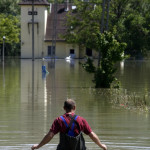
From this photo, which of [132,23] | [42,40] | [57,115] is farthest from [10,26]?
[57,115]

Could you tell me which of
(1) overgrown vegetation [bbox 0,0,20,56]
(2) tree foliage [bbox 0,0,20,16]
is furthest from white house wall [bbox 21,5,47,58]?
(2) tree foliage [bbox 0,0,20,16]

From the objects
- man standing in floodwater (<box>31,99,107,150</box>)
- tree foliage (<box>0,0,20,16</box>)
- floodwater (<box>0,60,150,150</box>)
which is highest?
tree foliage (<box>0,0,20,16</box>)

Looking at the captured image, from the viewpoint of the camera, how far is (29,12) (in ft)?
296

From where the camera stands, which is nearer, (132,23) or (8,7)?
(132,23)

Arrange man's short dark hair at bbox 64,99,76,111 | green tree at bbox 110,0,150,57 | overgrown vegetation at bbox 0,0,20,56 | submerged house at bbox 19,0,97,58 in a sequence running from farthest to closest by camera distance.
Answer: submerged house at bbox 19,0,97,58 → overgrown vegetation at bbox 0,0,20,56 → green tree at bbox 110,0,150,57 → man's short dark hair at bbox 64,99,76,111

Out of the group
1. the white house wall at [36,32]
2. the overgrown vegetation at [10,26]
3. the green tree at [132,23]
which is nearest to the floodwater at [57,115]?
the green tree at [132,23]

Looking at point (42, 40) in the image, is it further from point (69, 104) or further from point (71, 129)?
point (69, 104)

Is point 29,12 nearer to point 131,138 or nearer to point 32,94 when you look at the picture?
point 32,94

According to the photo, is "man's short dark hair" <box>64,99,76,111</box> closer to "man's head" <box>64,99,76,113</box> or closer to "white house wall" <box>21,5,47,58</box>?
"man's head" <box>64,99,76,113</box>

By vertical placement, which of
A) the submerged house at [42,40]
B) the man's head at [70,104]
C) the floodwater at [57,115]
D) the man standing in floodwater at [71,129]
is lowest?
the floodwater at [57,115]

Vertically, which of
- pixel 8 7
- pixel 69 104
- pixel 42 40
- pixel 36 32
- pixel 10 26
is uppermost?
pixel 8 7

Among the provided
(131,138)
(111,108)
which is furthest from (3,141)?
(111,108)

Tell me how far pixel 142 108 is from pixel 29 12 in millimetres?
73480

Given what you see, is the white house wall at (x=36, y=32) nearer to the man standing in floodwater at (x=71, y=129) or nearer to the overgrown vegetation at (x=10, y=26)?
the overgrown vegetation at (x=10, y=26)
